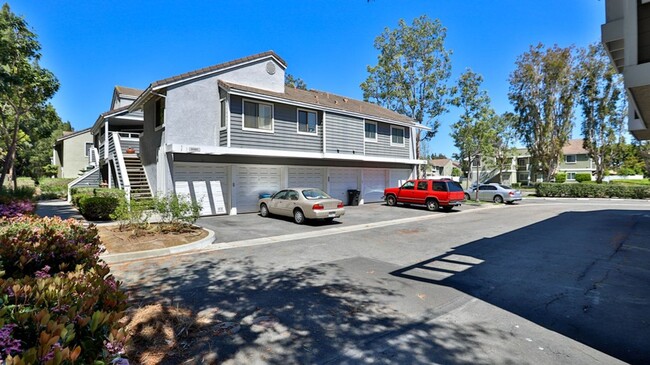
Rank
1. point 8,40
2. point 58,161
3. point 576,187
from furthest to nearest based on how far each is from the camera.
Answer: point 58,161, point 576,187, point 8,40

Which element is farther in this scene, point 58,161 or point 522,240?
point 58,161

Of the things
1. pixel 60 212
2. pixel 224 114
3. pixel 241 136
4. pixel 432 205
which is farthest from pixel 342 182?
pixel 60 212

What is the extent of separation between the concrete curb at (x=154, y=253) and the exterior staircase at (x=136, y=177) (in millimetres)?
7205

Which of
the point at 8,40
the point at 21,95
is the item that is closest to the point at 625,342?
the point at 8,40

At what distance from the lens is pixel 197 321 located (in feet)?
14.1

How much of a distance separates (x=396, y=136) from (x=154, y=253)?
18031mm

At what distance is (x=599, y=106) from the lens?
34.4 metres

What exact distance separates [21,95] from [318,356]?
17.7 m

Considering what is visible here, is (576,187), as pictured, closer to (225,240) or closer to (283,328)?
(225,240)

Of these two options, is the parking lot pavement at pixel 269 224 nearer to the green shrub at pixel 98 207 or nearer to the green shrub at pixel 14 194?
the green shrub at pixel 98 207

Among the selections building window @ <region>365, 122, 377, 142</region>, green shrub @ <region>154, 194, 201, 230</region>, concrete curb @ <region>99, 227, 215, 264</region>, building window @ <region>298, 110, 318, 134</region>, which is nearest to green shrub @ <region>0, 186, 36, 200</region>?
green shrub @ <region>154, 194, 201, 230</region>

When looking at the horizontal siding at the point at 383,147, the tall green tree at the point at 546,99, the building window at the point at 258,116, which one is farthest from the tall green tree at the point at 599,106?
the building window at the point at 258,116

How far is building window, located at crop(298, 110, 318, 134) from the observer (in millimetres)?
17000

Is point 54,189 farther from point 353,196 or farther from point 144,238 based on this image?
point 353,196
